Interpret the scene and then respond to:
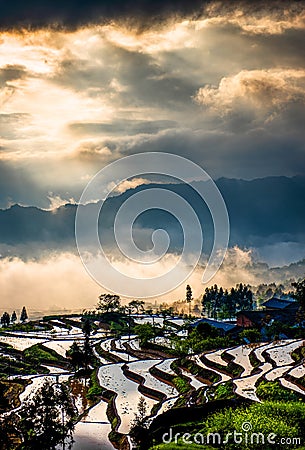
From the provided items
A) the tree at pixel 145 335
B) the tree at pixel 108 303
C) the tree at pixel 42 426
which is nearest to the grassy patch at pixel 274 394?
the tree at pixel 42 426

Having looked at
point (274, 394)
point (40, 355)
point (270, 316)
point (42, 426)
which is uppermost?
point (270, 316)

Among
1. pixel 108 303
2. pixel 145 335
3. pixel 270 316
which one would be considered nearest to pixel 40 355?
pixel 145 335

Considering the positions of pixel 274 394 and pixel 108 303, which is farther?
pixel 108 303

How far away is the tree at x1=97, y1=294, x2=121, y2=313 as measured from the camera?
116794mm

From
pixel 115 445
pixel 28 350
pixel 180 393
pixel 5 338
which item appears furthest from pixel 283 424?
pixel 5 338

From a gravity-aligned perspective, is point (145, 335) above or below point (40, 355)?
above

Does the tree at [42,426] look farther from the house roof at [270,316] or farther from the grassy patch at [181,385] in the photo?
the house roof at [270,316]

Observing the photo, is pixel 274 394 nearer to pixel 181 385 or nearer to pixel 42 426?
pixel 42 426

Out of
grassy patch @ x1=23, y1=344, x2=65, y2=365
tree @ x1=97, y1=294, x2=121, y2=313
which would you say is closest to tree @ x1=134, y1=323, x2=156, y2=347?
grassy patch @ x1=23, y1=344, x2=65, y2=365

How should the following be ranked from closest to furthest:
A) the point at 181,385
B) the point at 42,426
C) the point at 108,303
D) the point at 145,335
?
the point at 42,426 → the point at 181,385 → the point at 145,335 → the point at 108,303

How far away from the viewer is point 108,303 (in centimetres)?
11788

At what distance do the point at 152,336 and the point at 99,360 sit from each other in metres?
11.0

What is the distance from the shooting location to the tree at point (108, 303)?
11679 centimetres

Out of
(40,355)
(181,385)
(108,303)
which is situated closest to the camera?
(181,385)
